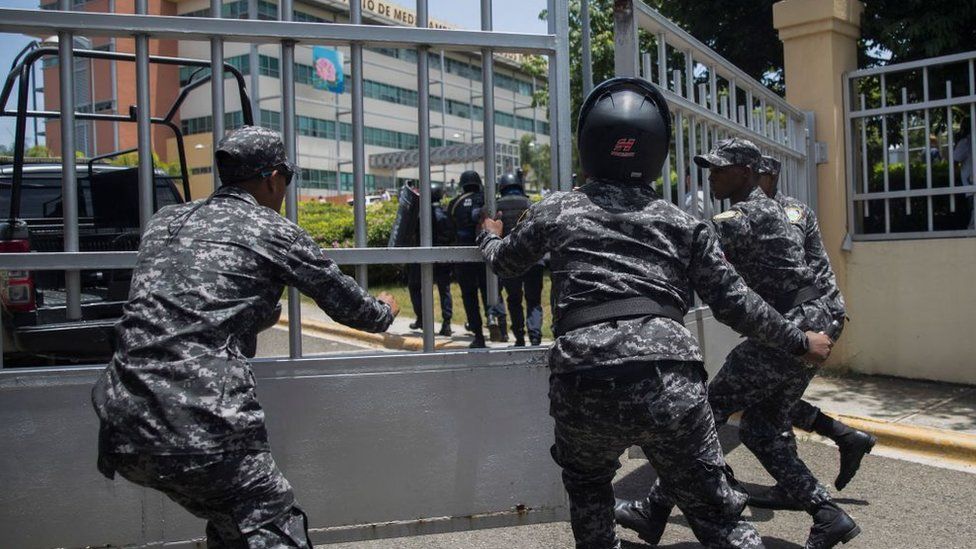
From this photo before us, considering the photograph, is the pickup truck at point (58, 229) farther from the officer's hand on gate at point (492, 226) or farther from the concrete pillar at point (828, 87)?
the concrete pillar at point (828, 87)

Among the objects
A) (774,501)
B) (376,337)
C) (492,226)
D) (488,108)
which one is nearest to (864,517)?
(774,501)

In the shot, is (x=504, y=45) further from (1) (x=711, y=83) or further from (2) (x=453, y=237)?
(2) (x=453, y=237)

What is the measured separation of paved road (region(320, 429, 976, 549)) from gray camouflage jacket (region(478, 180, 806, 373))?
4.37ft

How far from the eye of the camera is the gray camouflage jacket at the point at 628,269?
9.06 feet

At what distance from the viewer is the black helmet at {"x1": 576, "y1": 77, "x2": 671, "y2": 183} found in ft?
9.61

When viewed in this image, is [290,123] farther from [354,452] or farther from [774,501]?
[774,501]

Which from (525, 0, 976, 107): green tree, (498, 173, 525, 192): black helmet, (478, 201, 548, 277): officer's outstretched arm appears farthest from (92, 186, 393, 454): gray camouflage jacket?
(498, 173, 525, 192): black helmet

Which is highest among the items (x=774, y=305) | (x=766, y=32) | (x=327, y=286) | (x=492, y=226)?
(x=766, y=32)

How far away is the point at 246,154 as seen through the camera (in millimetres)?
2740

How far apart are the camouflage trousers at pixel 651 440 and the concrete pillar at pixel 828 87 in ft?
16.7

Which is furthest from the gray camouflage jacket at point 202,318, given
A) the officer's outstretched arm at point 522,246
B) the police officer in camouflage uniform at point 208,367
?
the officer's outstretched arm at point 522,246

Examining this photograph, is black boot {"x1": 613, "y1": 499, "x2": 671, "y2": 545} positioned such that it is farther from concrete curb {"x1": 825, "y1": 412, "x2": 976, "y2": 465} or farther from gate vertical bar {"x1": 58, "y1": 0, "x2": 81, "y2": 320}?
gate vertical bar {"x1": 58, "y1": 0, "x2": 81, "y2": 320}

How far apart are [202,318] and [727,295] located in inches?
67.6

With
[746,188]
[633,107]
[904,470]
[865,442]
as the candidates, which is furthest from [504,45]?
[904,470]
